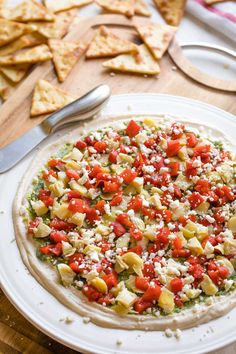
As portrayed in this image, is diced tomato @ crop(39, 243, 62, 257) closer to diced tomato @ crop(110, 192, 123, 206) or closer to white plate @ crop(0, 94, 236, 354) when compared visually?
white plate @ crop(0, 94, 236, 354)

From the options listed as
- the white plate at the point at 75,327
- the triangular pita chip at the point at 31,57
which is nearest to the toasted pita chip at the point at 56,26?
the triangular pita chip at the point at 31,57

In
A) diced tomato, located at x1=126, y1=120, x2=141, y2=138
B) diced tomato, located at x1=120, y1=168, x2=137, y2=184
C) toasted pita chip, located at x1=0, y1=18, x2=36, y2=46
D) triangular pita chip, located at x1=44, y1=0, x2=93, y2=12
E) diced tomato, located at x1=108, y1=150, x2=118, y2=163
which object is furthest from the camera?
triangular pita chip, located at x1=44, y1=0, x2=93, y2=12

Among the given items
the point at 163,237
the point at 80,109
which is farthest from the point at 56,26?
the point at 163,237

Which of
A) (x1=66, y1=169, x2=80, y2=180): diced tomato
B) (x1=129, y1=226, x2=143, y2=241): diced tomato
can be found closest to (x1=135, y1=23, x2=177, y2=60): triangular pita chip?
(x1=66, y1=169, x2=80, y2=180): diced tomato

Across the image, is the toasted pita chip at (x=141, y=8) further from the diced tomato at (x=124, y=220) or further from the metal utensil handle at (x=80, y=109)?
the diced tomato at (x=124, y=220)

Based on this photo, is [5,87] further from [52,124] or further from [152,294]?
[152,294]

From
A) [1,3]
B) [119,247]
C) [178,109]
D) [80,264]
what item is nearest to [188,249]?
[119,247]
